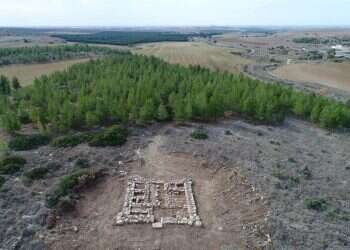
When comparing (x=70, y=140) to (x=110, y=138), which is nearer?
(x=70, y=140)

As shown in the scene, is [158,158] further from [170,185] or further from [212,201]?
[212,201]

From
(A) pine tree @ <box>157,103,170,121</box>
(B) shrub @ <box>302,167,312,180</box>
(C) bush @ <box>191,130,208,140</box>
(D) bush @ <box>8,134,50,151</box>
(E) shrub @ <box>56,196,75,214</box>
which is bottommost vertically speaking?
(B) shrub @ <box>302,167,312,180</box>

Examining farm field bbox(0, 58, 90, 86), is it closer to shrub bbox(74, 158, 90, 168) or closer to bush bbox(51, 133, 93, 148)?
bush bbox(51, 133, 93, 148)

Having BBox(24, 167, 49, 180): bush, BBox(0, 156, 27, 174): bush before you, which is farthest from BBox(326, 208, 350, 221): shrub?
BBox(0, 156, 27, 174): bush

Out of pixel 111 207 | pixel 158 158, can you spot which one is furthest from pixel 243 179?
pixel 111 207

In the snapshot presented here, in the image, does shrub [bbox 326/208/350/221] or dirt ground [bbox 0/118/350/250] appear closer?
dirt ground [bbox 0/118/350/250]

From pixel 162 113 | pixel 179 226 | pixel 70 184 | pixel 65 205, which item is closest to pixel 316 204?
pixel 179 226

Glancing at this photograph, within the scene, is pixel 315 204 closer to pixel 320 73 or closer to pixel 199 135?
pixel 199 135
